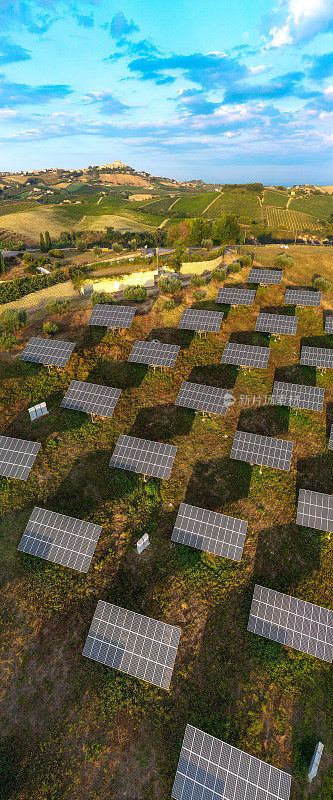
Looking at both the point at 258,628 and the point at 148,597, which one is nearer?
the point at 258,628

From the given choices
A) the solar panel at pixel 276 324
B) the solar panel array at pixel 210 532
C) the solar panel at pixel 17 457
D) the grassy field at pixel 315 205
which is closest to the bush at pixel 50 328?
the solar panel at pixel 17 457

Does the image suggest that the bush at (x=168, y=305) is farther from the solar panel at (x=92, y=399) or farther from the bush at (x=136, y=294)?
the solar panel at (x=92, y=399)

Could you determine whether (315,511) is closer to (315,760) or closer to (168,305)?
(315,760)

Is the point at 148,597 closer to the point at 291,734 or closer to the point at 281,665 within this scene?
the point at 281,665

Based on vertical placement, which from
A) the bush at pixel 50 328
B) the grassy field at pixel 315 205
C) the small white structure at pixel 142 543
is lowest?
the small white structure at pixel 142 543

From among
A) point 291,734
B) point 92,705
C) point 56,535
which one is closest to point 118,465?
point 56,535

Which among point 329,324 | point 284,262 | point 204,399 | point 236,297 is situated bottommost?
point 204,399

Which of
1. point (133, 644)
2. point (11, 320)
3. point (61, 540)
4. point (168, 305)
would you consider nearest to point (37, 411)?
point (61, 540)
